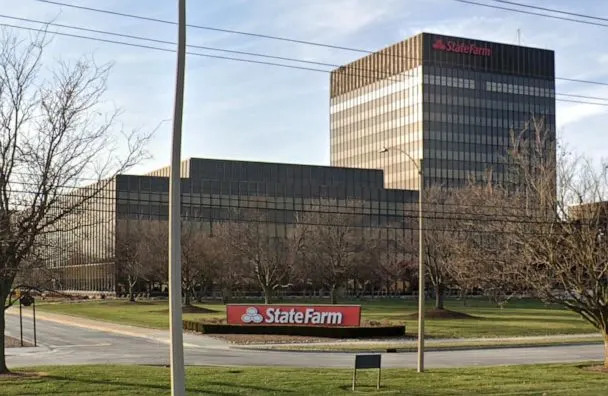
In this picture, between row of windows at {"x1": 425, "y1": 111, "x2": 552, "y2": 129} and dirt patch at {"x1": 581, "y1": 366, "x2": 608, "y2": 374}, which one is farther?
row of windows at {"x1": 425, "y1": 111, "x2": 552, "y2": 129}

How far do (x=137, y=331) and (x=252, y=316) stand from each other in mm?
8408

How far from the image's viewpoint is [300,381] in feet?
67.5

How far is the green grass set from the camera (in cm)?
1864

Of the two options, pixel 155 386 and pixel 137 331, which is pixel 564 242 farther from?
pixel 137 331

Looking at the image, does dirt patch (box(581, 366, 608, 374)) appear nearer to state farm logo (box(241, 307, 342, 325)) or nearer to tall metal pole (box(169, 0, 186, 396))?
tall metal pole (box(169, 0, 186, 396))

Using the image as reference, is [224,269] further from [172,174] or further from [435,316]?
[172,174]

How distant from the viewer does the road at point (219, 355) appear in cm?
2917

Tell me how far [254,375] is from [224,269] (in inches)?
2257

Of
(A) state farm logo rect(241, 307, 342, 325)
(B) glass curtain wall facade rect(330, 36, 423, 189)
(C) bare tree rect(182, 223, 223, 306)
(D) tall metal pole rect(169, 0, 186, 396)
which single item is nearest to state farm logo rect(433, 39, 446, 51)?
(B) glass curtain wall facade rect(330, 36, 423, 189)

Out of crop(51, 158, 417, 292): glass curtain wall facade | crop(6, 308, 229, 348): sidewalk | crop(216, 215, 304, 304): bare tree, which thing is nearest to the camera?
crop(6, 308, 229, 348): sidewalk

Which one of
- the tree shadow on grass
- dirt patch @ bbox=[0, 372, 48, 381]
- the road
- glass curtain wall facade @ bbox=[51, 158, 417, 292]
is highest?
glass curtain wall facade @ bbox=[51, 158, 417, 292]

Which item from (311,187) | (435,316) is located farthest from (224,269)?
(311,187)

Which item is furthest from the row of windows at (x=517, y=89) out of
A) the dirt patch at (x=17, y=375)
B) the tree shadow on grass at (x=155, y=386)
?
the tree shadow on grass at (x=155, y=386)

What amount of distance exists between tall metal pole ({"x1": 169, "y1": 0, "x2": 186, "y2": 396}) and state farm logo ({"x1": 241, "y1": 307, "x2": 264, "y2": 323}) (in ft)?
104
